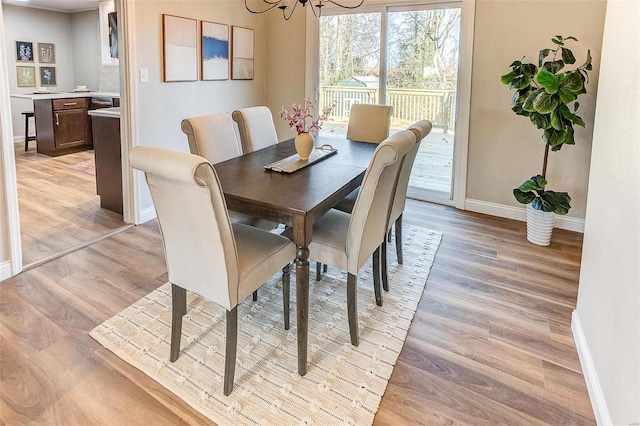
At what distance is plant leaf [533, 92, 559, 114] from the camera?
2975 mm

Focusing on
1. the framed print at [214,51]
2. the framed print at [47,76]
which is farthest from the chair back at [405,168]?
the framed print at [47,76]

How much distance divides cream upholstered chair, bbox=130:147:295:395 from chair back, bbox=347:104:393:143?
1.88 m

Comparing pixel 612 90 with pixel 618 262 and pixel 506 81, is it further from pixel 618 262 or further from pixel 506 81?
pixel 506 81

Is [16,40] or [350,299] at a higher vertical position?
[16,40]

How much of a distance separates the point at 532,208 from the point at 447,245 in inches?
29.9

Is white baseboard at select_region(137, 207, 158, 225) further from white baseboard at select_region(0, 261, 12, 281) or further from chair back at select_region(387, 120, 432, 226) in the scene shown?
chair back at select_region(387, 120, 432, 226)

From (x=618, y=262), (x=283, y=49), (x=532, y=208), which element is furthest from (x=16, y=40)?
(x=618, y=262)

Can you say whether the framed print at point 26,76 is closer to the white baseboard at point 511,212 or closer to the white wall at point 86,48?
the white wall at point 86,48

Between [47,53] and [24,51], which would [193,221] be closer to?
[24,51]

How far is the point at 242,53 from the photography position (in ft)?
15.0

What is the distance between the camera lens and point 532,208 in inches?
133

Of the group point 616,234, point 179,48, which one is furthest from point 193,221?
point 179,48

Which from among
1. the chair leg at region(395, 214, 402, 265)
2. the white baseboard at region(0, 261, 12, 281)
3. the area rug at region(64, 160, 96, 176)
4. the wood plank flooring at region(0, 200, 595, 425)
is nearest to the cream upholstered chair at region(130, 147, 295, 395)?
the wood plank flooring at region(0, 200, 595, 425)

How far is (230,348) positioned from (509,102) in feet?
10.7
